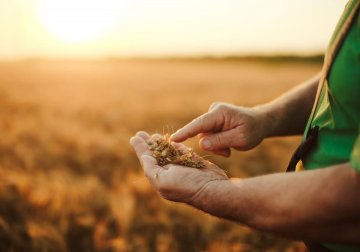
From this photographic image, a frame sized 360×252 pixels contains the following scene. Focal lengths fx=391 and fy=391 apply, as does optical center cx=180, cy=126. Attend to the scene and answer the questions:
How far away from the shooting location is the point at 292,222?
113 cm

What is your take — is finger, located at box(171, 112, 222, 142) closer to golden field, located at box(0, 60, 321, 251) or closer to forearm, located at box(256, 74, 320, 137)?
golden field, located at box(0, 60, 321, 251)

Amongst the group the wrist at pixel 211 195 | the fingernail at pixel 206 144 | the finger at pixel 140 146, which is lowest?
the wrist at pixel 211 195

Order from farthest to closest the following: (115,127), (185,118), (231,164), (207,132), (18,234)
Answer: (185,118) < (115,127) < (231,164) < (18,234) < (207,132)

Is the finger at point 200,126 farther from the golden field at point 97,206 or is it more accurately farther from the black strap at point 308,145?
the black strap at point 308,145

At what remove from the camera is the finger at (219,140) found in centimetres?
186

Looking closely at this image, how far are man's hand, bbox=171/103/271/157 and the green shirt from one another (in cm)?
50

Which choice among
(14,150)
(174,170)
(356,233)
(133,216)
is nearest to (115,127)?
(14,150)

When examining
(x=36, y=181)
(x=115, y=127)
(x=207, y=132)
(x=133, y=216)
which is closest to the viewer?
(x=207, y=132)

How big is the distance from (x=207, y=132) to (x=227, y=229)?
55.5 inches

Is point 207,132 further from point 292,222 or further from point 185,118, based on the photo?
point 185,118

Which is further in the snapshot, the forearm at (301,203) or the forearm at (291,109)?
the forearm at (291,109)

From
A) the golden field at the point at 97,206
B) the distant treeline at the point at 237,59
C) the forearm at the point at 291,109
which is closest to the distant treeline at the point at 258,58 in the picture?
the distant treeline at the point at 237,59

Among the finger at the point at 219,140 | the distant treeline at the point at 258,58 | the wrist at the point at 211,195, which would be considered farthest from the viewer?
the distant treeline at the point at 258,58

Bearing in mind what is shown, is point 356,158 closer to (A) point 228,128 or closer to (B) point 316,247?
(B) point 316,247
